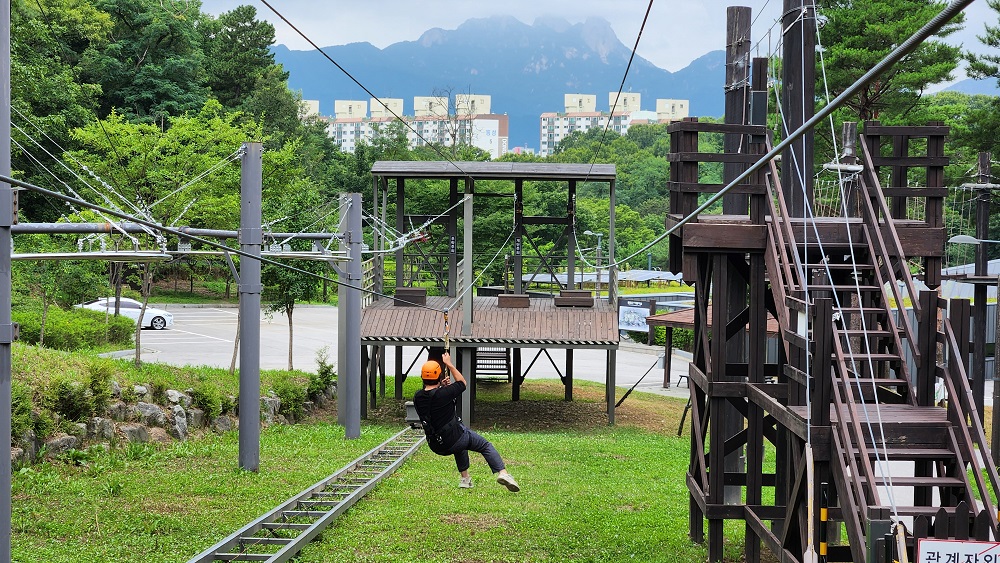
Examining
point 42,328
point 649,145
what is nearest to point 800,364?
point 42,328

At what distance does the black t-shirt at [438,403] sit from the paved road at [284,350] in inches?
815

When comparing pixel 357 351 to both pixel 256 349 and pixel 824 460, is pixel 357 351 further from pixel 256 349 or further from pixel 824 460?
pixel 824 460

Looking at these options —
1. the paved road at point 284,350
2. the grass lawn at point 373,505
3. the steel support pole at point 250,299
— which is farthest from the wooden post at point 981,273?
the paved road at point 284,350

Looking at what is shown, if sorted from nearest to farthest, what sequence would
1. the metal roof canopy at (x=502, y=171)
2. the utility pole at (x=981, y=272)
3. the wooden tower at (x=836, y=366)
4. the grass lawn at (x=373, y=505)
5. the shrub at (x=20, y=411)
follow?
the wooden tower at (x=836, y=366) < the grass lawn at (x=373, y=505) < the shrub at (x=20, y=411) < the utility pole at (x=981, y=272) < the metal roof canopy at (x=502, y=171)

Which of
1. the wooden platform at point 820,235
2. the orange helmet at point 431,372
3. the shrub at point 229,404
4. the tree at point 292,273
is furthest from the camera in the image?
the tree at point 292,273

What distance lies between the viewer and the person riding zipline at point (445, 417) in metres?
11.3

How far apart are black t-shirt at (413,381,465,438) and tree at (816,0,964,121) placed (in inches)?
990

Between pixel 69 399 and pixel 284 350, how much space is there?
24.7 metres

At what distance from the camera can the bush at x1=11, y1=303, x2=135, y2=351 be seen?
28688 mm

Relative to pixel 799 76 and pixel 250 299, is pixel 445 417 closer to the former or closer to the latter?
pixel 250 299

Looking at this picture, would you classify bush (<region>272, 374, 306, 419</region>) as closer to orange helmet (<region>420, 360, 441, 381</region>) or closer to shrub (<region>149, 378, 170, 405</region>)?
shrub (<region>149, 378, 170, 405</region>)

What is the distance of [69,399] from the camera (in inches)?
626

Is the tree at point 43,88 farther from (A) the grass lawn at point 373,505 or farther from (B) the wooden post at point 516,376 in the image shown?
(B) the wooden post at point 516,376

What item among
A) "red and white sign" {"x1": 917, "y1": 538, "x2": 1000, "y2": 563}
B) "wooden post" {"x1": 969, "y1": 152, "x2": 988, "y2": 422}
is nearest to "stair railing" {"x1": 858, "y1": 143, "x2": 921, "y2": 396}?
"red and white sign" {"x1": 917, "y1": 538, "x2": 1000, "y2": 563}
